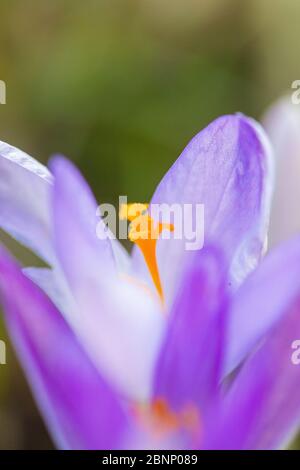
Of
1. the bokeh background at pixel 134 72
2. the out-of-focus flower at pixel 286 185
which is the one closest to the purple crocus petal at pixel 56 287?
the out-of-focus flower at pixel 286 185

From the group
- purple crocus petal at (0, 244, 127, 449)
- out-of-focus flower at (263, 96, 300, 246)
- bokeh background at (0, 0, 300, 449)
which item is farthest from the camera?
bokeh background at (0, 0, 300, 449)

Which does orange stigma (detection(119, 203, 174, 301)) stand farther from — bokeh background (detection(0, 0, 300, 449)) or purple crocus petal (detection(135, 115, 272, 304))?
bokeh background (detection(0, 0, 300, 449))

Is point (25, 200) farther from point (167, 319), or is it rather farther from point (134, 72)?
point (134, 72)

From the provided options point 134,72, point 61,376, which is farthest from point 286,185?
point 134,72

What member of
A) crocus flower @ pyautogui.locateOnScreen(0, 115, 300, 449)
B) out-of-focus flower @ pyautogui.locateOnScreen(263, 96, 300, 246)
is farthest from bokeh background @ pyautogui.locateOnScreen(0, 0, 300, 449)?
crocus flower @ pyautogui.locateOnScreen(0, 115, 300, 449)

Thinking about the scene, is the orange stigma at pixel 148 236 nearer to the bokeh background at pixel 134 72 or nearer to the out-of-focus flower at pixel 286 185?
the out-of-focus flower at pixel 286 185
